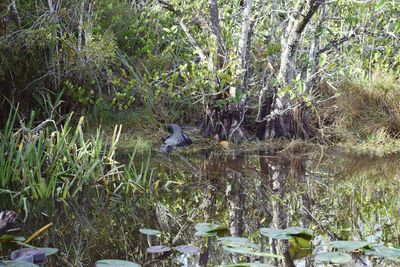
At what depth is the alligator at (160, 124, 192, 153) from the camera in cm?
780

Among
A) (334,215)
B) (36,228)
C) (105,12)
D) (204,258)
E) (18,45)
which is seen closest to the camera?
(204,258)

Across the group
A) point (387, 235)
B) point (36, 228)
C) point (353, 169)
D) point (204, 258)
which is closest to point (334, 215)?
point (387, 235)

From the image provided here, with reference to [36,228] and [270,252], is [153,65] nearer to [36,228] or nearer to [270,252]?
[36,228]

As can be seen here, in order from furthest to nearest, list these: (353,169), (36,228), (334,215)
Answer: (353,169) → (334,215) → (36,228)

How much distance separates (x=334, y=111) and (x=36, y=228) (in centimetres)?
545

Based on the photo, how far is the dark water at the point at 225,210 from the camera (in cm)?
336

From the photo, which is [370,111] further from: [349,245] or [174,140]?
[349,245]

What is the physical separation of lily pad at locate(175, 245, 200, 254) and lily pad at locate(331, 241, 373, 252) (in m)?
0.65

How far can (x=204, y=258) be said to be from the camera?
316 cm

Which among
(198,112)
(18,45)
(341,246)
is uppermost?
(18,45)

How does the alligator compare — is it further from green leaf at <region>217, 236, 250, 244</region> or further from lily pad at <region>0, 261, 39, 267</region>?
lily pad at <region>0, 261, 39, 267</region>

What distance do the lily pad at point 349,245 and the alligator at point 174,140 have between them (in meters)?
4.57

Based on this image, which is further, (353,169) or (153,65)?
(153,65)

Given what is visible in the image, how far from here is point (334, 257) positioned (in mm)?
3037
